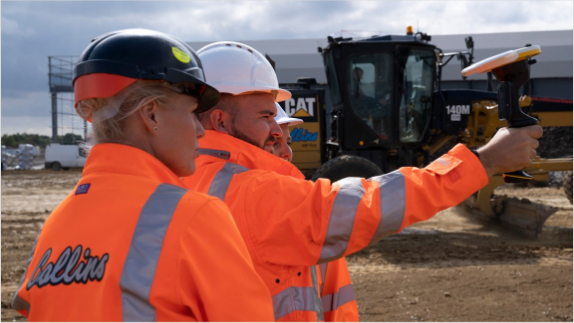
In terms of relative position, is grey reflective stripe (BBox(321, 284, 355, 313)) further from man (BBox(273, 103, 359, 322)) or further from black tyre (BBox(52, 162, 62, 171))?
black tyre (BBox(52, 162, 62, 171))

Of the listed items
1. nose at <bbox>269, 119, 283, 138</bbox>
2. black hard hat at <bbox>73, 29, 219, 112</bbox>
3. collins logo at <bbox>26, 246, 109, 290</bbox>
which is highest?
black hard hat at <bbox>73, 29, 219, 112</bbox>

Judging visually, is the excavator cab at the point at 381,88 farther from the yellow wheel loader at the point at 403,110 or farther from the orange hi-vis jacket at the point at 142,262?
the orange hi-vis jacket at the point at 142,262

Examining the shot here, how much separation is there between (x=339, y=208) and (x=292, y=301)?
1.19 ft

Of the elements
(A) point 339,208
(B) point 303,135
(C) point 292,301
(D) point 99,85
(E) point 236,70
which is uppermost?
(E) point 236,70

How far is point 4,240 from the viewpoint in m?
10.1

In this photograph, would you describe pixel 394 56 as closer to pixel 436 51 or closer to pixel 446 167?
pixel 436 51

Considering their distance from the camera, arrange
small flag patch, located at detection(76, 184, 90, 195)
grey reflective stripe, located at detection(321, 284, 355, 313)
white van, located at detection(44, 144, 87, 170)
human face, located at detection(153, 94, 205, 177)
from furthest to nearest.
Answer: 1. white van, located at detection(44, 144, 87, 170)
2. grey reflective stripe, located at detection(321, 284, 355, 313)
3. human face, located at detection(153, 94, 205, 177)
4. small flag patch, located at detection(76, 184, 90, 195)

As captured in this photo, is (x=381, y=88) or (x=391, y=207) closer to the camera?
(x=391, y=207)

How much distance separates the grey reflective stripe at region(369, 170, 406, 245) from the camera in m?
1.78

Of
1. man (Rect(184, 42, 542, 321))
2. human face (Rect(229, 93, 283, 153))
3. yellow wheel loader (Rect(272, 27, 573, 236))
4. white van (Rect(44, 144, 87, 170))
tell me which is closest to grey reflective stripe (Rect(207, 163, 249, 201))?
man (Rect(184, 42, 542, 321))

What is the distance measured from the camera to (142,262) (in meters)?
1.18

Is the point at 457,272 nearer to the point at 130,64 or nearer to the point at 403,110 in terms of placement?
the point at 403,110

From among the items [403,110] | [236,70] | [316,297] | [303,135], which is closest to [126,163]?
[316,297]

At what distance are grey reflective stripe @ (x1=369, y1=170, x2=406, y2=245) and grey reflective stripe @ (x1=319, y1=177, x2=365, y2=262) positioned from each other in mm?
74
